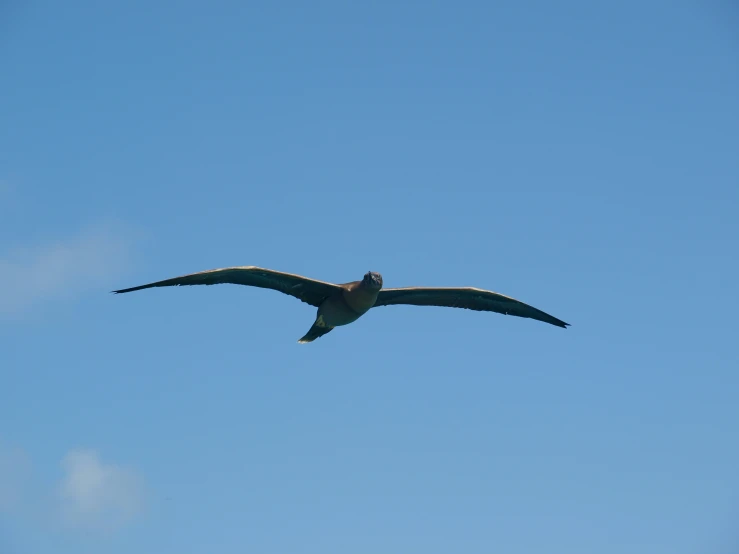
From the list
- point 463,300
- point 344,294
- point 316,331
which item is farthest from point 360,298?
point 463,300

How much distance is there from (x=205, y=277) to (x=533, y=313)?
44.1ft

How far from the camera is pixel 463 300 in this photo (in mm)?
35250

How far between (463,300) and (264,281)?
7.92 m

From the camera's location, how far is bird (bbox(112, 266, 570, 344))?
30.9 meters

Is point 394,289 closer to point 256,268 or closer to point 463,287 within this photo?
point 463,287

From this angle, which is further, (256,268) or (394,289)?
(394,289)

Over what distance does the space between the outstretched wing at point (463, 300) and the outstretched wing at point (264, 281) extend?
238cm

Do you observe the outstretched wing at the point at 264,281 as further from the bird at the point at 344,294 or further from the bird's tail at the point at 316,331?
the bird's tail at the point at 316,331

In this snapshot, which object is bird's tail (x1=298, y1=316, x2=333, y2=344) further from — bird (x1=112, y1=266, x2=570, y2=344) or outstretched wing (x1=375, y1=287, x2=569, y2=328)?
outstretched wing (x1=375, y1=287, x2=569, y2=328)

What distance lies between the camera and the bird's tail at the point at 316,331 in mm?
33812

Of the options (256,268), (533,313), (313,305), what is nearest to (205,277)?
(256,268)

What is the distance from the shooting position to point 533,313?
3650 centimetres

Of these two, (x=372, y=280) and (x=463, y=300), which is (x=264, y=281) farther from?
(x=463, y=300)

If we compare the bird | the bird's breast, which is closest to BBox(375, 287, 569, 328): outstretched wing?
the bird
